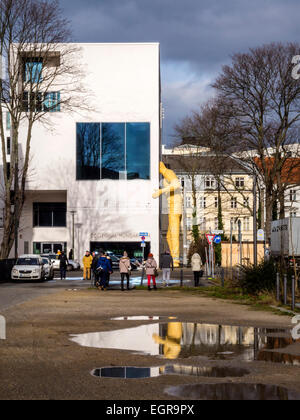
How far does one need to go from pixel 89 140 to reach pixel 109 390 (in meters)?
58.7

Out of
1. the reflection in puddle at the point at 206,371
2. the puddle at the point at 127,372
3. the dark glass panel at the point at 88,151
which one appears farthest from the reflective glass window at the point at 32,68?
the reflection in puddle at the point at 206,371

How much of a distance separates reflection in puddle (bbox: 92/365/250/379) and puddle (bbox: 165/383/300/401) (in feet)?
2.57

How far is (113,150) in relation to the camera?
6575cm

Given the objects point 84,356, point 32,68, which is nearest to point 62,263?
point 32,68

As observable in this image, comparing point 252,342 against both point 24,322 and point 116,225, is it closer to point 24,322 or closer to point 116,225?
point 24,322

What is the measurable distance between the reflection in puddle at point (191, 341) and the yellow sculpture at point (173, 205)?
50153 millimetres

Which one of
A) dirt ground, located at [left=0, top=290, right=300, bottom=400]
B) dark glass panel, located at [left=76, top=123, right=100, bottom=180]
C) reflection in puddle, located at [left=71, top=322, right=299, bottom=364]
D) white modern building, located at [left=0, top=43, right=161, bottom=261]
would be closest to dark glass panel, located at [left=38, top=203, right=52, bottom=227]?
white modern building, located at [left=0, top=43, right=161, bottom=261]

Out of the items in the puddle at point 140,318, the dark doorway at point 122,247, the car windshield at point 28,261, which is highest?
the dark doorway at point 122,247

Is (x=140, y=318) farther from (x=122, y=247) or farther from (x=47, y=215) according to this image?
(x=47, y=215)

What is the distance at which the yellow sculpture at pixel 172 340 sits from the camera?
11.7 metres

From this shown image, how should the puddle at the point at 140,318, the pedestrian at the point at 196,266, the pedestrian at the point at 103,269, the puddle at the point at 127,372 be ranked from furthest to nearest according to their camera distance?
1. the pedestrian at the point at 196,266
2. the pedestrian at the point at 103,269
3. the puddle at the point at 140,318
4. the puddle at the point at 127,372

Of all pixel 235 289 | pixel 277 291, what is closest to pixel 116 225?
pixel 235 289

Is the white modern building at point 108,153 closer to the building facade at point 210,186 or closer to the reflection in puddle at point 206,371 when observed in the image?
the building facade at point 210,186

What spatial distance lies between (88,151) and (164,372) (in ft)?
189
